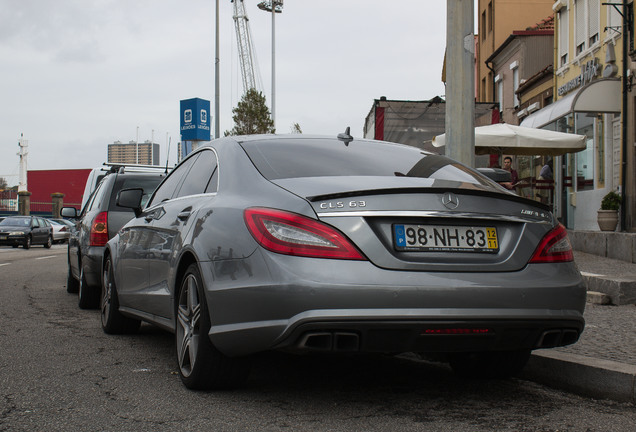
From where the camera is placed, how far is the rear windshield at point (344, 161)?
467 cm

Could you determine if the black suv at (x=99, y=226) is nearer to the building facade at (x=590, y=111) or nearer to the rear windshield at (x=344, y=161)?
the rear windshield at (x=344, y=161)

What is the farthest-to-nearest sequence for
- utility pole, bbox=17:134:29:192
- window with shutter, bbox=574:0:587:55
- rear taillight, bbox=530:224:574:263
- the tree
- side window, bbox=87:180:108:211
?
utility pole, bbox=17:134:29:192 < the tree < window with shutter, bbox=574:0:587:55 < side window, bbox=87:180:108:211 < rear taillight, bbox=530:224:574:263

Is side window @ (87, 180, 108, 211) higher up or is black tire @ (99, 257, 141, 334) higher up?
side window @ (87, 180, 108, 211)

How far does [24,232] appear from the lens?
3575cm

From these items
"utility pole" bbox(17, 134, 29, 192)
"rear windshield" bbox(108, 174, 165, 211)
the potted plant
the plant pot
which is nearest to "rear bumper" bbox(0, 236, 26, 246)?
the potted plant

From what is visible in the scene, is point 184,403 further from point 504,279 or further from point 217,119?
point 217,119

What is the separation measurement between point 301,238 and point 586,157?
1970cm

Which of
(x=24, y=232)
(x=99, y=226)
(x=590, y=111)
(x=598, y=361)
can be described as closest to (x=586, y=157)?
(x=590, y=111)

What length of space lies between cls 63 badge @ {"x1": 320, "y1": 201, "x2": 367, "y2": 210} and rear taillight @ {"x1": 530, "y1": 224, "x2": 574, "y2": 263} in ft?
3.04

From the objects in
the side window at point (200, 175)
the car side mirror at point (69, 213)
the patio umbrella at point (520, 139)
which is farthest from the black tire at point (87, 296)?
the patio umbrella at point (520, 139)

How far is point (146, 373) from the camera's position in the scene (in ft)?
17.6

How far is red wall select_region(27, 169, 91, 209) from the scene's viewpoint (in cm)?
10069

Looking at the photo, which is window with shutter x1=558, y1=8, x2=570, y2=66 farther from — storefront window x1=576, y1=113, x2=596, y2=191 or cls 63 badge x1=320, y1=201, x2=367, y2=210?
cls 63 badge x1=320, y1=201, x2=367, y2=210

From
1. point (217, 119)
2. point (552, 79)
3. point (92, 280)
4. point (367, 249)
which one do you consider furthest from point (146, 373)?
point (217, 119)
